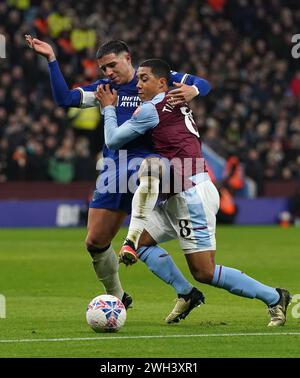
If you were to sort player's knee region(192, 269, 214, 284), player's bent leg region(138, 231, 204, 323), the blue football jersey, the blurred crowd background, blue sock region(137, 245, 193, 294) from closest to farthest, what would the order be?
player's knee region(192, 269, 214, 284) → player's bent leg region(138, 231, 204, 323) → blue sock region(137, 245, 193, 294) → the blue football jersey → the blurred crowd background

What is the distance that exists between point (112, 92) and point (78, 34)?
18.6 m

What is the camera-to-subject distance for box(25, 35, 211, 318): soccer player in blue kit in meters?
10.6

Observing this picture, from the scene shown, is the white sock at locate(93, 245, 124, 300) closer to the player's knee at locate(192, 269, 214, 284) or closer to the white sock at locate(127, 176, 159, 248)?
the white sock at locate(127, 176, 159, 248)

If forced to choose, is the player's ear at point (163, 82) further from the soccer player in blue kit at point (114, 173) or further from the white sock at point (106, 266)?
the white sock at point (106, 266)

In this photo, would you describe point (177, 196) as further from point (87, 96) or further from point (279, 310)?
point (87, 96)

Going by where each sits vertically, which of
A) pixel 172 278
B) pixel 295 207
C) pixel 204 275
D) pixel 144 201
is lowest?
pixel 295 207

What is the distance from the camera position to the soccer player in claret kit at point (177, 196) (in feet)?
32.5

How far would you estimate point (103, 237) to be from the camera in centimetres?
1068

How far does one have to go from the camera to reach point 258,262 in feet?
57.6

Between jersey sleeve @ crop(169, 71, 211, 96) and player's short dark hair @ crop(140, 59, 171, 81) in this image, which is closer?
player's short dark hair @ crop(140, 59, 171, 81)

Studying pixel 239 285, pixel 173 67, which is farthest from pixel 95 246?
pixel 173 67

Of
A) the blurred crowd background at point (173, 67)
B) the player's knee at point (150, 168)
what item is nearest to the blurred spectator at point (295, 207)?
the blurred crowd background at point (173, 67)

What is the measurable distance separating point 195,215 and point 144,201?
1.53 feet

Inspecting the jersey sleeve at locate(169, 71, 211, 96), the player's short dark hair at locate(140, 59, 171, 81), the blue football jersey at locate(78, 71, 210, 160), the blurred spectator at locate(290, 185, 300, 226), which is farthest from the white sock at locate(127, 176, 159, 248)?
the blurred spectator at locate(290, 185, 300, 226)
